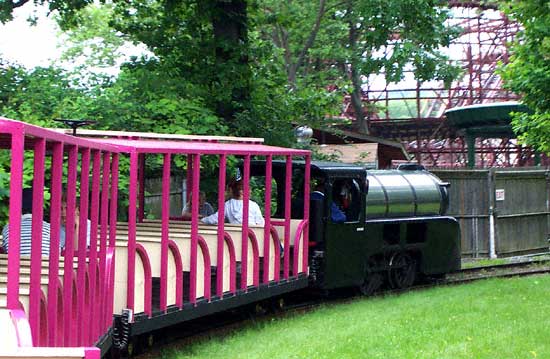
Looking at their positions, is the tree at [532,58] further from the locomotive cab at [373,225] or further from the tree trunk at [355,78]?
the tree trunk at [355,78]

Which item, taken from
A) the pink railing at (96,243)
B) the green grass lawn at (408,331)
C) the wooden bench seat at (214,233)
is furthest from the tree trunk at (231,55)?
the wooden bench seat at (214,233)

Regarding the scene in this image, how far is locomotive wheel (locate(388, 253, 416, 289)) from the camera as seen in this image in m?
17.5

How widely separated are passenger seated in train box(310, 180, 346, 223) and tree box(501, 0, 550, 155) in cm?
377

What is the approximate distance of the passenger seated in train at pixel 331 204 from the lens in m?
15.1

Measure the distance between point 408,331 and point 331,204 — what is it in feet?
13.7

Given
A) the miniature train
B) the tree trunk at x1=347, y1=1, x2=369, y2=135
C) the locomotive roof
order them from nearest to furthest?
the miniature train → the locomotive roof → the tree trunk at x1=347, y1=1, x2=369, y2=135

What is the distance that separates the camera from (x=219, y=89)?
19219mm

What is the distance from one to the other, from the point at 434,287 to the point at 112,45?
1081 inches

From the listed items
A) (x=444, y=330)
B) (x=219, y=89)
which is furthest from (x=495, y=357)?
(x=219, y=89)

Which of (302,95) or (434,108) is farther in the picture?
(434,108)

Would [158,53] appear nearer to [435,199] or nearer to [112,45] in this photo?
[435,199]

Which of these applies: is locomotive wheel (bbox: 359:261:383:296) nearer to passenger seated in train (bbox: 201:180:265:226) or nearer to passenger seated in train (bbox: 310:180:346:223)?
passenger seated in train (bbox: 310:180:346:223)

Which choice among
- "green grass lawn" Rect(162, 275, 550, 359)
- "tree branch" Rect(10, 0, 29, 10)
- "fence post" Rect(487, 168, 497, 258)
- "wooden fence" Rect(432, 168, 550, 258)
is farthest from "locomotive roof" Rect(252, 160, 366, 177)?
"fence post" Rect(487, 168, 497, 258)

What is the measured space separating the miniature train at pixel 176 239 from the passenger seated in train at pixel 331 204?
0.16 feet
